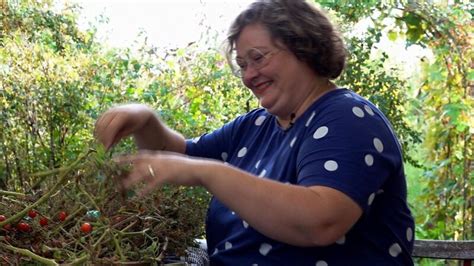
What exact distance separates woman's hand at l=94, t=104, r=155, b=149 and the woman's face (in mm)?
270

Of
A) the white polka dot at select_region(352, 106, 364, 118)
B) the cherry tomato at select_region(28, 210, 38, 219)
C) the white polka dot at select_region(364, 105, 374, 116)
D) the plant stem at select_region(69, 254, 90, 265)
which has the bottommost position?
the white polka dot at select_region(364, 105, 374, 116)

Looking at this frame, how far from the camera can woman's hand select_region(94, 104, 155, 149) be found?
1513 mm

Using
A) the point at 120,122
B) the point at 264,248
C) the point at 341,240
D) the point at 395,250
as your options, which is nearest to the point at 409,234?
the point at 395,250

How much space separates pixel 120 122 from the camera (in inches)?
62.3

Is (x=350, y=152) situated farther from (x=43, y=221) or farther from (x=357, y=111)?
(x=43, y=221)

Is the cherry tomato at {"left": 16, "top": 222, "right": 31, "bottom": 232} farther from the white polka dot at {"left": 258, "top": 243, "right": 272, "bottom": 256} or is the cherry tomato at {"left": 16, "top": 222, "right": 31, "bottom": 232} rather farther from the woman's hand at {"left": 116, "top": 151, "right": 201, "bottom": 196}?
the white polka dot at {"left": 258, "top": 243, "right": 272, "bottom": 256}

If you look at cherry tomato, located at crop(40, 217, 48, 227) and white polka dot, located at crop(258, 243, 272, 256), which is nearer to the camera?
cherry tomato, located at crop(40, 217, 48, 227)

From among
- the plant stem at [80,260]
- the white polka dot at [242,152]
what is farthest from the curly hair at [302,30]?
the plant stem at [80,260]

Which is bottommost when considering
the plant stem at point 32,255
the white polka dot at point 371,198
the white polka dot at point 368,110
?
the white polka dot at point 371,198

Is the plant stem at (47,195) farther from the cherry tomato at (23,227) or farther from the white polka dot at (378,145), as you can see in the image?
the white polka dot at (378,145)

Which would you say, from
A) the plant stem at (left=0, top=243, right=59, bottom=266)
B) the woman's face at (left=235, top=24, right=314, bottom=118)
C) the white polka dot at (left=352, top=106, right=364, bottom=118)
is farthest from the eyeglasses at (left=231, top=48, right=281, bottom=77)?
the plant stem at (left=0, top=243, right=59, bottom=266)

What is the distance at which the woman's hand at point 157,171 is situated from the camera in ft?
3.61

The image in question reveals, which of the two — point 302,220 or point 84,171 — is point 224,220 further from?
point 84,171

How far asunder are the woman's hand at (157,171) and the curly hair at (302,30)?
1.28ft
